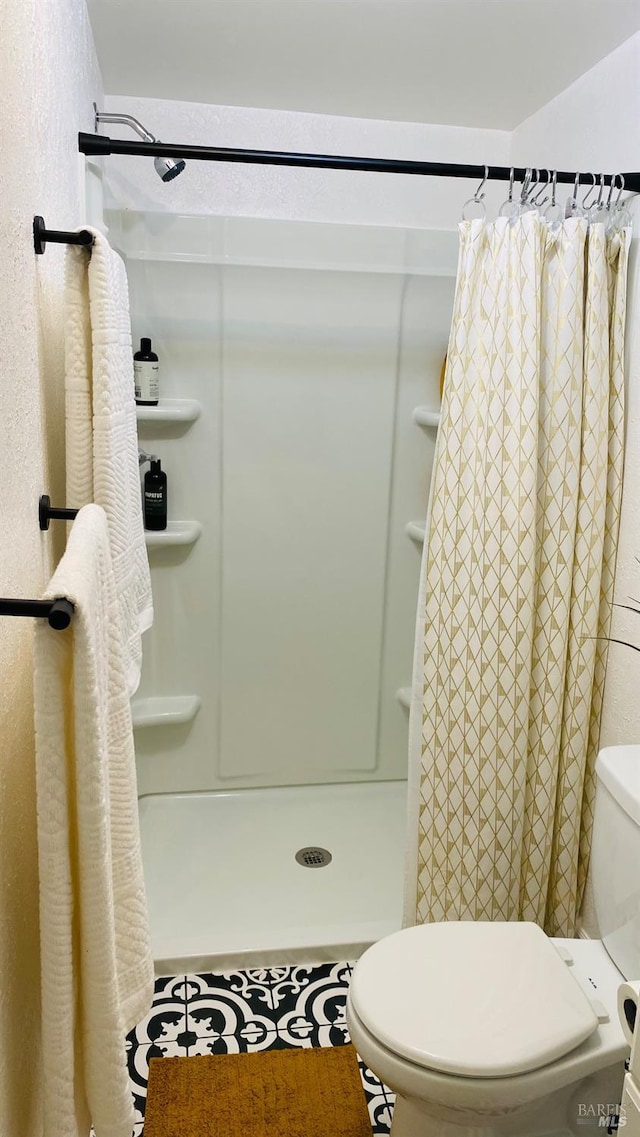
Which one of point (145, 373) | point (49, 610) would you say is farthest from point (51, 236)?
point (145, 373)

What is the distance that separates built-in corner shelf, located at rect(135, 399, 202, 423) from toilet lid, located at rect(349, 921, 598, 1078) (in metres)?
1.60

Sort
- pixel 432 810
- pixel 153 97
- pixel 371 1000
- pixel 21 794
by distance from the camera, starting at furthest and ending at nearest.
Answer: pixel 153 97
pixel 432 810
pixel 371 1000
pixel 21 794

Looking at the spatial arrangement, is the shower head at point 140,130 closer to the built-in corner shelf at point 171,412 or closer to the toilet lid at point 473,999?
the built-in corner shelf at point 171,412

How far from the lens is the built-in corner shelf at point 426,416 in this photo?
2713 mm

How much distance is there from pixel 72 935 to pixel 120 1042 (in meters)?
0.14

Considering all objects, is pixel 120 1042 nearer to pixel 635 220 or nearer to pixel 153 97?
pixel 635 220

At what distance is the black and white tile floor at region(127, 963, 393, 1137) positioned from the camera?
1.89 meters

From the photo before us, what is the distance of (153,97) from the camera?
8.08 ft

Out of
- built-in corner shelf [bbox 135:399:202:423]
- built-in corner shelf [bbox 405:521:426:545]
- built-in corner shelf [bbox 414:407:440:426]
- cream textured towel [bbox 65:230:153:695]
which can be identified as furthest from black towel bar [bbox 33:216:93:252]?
built-in corner shelf [bbox 405:521:426:545]

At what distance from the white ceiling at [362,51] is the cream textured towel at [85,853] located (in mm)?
1476

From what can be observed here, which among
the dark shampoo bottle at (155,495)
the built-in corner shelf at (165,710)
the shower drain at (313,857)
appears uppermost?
the dark shampoo bottle at (155,495)

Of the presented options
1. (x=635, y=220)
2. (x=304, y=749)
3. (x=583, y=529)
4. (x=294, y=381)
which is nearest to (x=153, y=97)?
(x=294, y=381)

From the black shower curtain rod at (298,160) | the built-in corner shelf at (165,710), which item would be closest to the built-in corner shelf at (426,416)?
the black shower curtain rod at (298,160)

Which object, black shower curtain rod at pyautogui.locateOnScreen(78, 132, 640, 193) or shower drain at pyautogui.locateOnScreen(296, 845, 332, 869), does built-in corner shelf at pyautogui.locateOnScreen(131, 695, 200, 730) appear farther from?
black shower curtain rod at pyautogui.locateOnScreen(78, 132, 640, 193)
